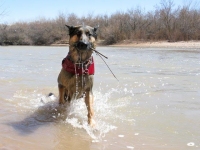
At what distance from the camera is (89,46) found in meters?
4.67

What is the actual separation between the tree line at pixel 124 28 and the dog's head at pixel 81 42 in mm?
46459

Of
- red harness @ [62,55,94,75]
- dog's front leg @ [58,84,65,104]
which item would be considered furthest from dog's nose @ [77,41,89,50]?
dog's front leg @ [58,84,65,104]

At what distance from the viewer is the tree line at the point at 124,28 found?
58594 millimetres

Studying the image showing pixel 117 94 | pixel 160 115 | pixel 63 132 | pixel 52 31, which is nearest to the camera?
pixel 63 132

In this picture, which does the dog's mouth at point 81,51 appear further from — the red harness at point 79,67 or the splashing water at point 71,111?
the splashing water at point 71,111

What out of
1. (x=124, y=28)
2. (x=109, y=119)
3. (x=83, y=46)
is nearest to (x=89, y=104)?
(x=109, y=119)

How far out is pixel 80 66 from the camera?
200 inches

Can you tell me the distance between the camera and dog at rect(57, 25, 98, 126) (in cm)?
480

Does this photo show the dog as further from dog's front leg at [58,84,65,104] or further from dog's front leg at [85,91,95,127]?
dog's front leg at [58,84,65,104]

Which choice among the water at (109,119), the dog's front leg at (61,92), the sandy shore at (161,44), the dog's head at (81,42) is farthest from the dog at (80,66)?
the sandy shore at (161,44)

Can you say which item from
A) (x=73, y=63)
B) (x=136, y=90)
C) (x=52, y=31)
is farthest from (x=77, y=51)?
(x=52, y=31)

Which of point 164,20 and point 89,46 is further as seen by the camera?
point 164,20

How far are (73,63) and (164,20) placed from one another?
202ft

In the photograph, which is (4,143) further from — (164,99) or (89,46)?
(164,99)
